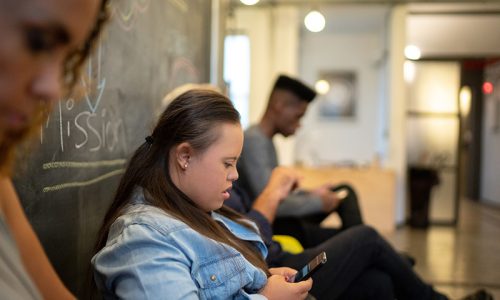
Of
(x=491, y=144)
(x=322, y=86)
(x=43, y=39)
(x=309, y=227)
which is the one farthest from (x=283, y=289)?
(x=491, y=144)

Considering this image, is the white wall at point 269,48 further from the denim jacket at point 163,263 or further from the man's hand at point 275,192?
the denim jacket at point 163,263

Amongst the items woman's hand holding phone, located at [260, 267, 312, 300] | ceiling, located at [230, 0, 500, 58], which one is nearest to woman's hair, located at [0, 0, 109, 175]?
woman's hand holding phone, located at [260, 267, 312, 300]

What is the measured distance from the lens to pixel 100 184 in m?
1.72

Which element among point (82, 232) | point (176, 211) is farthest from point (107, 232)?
point (82, 232)

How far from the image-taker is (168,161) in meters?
1.34

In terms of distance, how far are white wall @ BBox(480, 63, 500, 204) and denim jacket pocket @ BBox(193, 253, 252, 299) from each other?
8.75 m

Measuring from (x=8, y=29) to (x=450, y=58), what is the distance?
23.4ft

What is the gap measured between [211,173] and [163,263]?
32 cm

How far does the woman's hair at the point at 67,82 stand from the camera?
2.05 ft

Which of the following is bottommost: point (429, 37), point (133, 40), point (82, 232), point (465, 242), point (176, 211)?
point (465, 242)

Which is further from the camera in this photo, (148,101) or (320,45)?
(320,45)

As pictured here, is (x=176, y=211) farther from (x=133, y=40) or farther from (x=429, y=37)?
(x=429, y=37)

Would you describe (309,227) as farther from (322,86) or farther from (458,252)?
(322,86)

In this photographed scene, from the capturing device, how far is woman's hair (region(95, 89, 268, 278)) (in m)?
1.28
